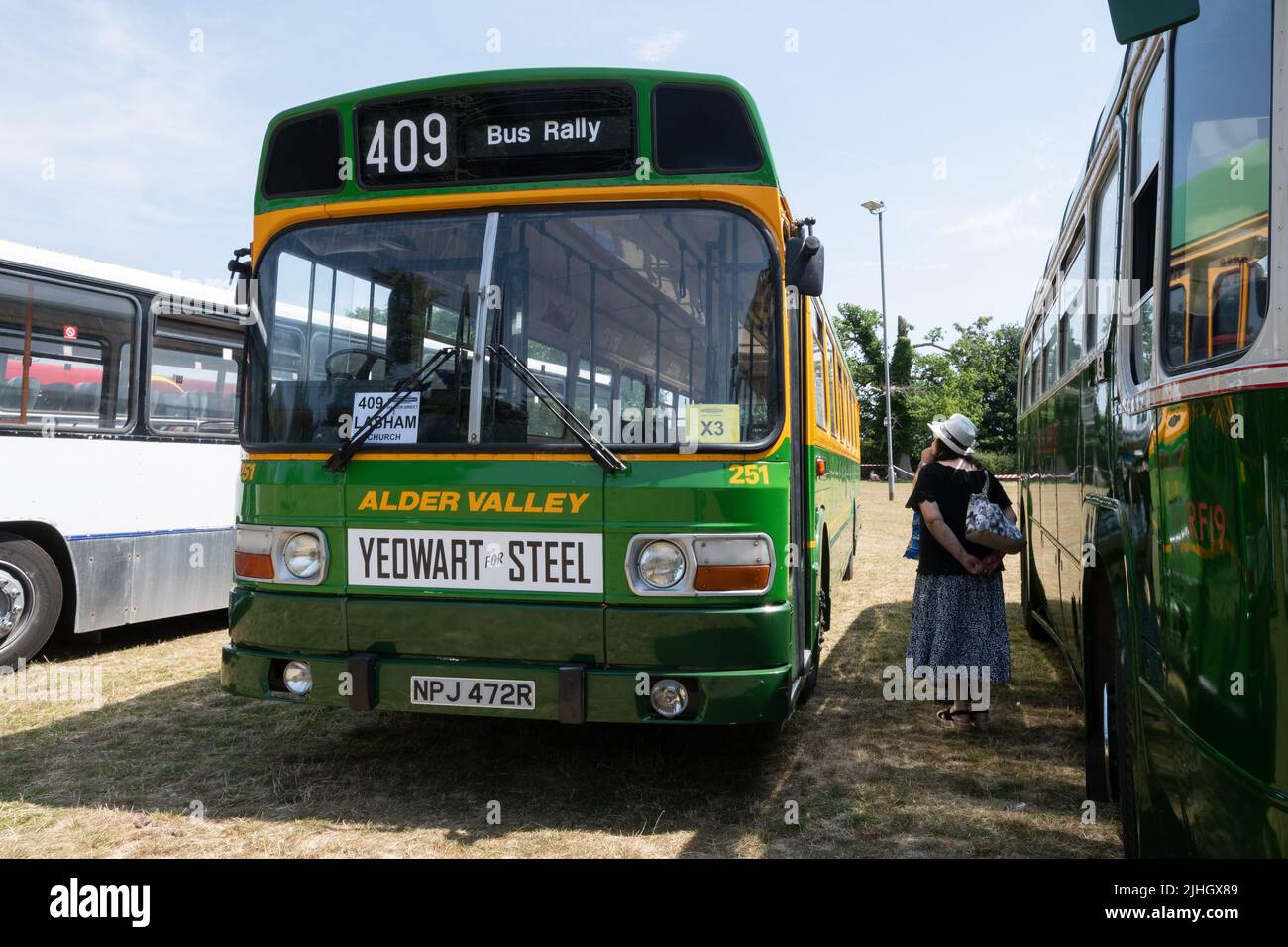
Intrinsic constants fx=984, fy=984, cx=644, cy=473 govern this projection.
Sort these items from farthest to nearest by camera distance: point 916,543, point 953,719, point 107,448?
point 107,448 < point 916,543 < point 953,719

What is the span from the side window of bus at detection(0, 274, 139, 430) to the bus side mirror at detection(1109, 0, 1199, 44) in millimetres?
7233

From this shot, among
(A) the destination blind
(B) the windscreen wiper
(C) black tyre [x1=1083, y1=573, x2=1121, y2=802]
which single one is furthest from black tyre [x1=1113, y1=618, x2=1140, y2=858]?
(B) the windscreen wiper

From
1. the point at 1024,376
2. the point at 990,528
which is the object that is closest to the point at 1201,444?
the point at 990,528

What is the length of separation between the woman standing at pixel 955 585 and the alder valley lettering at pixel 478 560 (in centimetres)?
239

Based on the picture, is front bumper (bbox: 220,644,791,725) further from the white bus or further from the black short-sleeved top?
the white bus

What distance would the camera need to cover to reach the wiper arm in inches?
162

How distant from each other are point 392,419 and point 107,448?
4359 millimetres

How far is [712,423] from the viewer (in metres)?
4.14

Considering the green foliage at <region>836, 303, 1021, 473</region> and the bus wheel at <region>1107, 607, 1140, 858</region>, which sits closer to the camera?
the bus wheel at <region>1107, 607, 1140, 858</region>

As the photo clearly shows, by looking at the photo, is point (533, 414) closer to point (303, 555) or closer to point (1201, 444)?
point (303, 555)

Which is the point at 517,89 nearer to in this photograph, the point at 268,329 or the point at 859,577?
the point at 268,329

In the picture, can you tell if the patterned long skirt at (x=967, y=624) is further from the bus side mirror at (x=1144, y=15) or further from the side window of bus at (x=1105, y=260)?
the bus side mirror at (x=1144, y=15)
